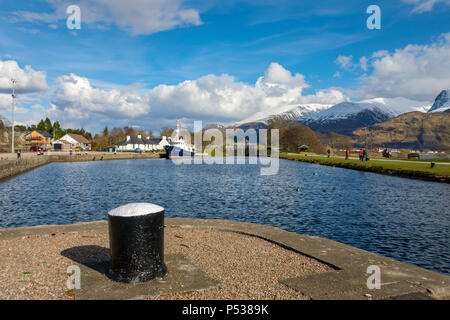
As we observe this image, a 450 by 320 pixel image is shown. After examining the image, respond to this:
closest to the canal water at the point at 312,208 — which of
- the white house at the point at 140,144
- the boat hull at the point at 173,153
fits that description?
the boat hull at the point at 173,153

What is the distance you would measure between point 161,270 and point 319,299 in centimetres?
306

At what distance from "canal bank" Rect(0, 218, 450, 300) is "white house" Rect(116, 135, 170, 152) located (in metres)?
138

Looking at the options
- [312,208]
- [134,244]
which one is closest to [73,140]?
[312,208]

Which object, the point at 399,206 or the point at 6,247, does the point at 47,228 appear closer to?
the point at 6,247

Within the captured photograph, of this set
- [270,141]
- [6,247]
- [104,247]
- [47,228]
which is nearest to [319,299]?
[104,247]

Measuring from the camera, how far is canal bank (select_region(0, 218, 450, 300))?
19.8 ft

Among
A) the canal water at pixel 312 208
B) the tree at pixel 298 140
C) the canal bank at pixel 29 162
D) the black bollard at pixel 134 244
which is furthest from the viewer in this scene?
the tree at pixel 298 140

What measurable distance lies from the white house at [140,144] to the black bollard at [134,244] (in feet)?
462

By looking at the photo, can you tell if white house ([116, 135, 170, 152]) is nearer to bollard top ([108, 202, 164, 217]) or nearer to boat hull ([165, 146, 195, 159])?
boat hull ([165, 146, 195, 159])

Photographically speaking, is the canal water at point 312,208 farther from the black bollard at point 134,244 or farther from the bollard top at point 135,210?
the bollard top at point 135,210

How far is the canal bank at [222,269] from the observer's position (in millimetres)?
6043

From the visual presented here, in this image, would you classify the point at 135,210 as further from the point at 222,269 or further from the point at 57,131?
the point at 57,131

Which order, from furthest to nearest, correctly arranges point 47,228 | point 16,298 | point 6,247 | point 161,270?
point 47,228 < point 6,247 < point 161,270 < point 16,298
